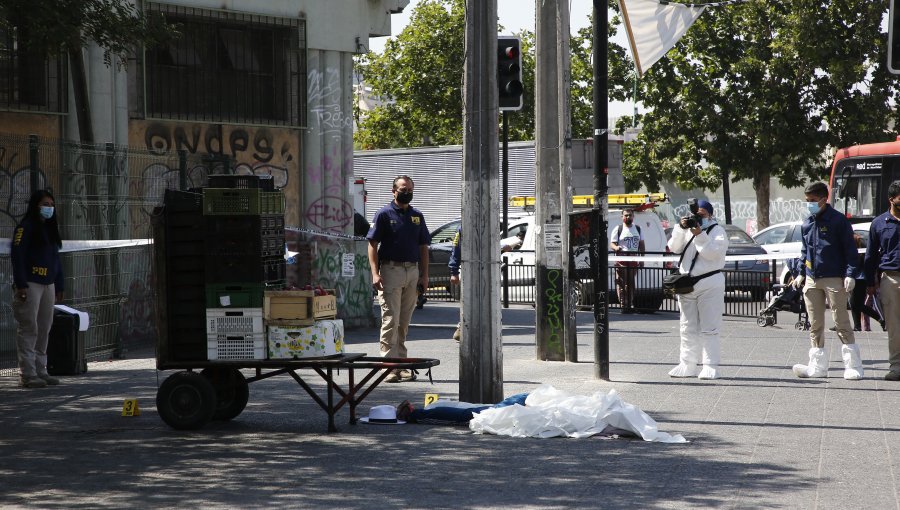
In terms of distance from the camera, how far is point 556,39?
45.1 ft

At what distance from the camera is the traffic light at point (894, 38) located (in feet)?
32.1

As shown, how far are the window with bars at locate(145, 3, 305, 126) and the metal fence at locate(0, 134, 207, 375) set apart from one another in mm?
1212

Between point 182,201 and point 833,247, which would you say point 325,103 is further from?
point 182,201

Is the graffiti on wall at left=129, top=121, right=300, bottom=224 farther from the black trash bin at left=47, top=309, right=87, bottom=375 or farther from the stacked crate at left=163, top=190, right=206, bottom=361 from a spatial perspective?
the stacked crate at left=163, top=190, right=206, bottom=361

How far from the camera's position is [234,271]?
910 centimetres

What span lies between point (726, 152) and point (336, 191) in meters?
23.8

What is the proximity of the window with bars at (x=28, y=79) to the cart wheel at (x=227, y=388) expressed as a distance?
6599mm

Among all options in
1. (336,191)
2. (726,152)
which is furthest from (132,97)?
(726,152)

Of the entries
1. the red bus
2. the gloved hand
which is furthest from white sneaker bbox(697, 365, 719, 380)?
the red bus

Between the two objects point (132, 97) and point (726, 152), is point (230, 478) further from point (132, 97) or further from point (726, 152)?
point (726, 152)

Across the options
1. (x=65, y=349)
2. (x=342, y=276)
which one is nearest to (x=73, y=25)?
(x=65, y=349)

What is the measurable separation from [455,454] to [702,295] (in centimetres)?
479

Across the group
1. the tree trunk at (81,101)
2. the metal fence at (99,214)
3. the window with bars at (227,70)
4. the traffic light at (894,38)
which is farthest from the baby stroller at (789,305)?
the tree trunk at (81,101)

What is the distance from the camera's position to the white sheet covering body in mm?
8773
